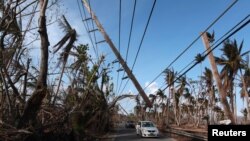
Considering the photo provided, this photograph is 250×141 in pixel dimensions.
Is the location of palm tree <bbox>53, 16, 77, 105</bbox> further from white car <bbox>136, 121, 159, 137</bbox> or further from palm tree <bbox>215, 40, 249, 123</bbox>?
palm tree <bbox>215, 40, 249, 123</bbox>

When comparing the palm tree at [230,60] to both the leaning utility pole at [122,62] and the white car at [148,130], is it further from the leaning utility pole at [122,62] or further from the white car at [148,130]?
the leaning utility pole at [122,62]

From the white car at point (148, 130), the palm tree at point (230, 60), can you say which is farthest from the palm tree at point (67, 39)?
the palm tree at point (230, 60)

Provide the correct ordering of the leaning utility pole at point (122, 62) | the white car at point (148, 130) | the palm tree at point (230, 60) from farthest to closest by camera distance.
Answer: the palm tree at point (230, 60), the white car at point (148, 130), the leaning utility pole at point (122, 62)

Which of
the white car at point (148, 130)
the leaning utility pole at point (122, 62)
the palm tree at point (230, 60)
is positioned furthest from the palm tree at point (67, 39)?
the palm tree at point (230, 60)

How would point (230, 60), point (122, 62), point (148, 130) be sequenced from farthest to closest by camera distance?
point (230, 60), point (148, 130), point (122, 62)

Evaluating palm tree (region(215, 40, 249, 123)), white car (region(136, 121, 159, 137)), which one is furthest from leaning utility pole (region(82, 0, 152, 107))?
palm tree (region(215, 40, 249, 123))

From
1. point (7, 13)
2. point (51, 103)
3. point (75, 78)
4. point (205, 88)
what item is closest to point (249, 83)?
point (205, 88)

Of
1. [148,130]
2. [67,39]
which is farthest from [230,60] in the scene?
[67,39]

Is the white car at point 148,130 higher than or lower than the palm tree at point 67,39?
lower

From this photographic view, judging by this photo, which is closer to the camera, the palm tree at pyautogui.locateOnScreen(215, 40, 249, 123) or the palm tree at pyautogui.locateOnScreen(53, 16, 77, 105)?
the palm tree at pyautogui.locateOnScreen(53, 16, 77, 105)

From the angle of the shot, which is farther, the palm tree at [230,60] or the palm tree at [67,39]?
the palm tree at [230,60]

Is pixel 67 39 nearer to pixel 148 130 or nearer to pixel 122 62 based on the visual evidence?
pixel 122 62

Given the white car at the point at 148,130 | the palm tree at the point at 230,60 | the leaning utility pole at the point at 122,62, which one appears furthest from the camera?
the palm tree at the point at 230,60

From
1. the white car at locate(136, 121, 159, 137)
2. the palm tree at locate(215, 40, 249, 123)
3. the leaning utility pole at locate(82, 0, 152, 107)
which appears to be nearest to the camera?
the leaning utility pole at locate(82, 0, 152, 107)
